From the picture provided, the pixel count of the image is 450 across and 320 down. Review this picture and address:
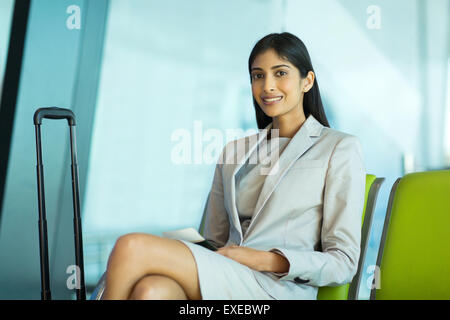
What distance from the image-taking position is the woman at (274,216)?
1272mm

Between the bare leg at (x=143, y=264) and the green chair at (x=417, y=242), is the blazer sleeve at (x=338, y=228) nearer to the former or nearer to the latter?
the green chair at (x=417, y=242)

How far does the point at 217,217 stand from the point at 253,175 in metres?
0.25

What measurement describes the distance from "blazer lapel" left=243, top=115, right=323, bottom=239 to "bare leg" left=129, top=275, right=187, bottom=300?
47 cm

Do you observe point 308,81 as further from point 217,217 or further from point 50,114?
point 50,114

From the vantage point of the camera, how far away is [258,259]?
1438mm

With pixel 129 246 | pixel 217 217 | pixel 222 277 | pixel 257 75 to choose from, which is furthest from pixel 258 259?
pixel 257 75

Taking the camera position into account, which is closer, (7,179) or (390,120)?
(7,179)

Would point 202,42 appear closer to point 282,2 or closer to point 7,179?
point 282,2

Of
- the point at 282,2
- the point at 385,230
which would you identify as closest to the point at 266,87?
the point at 385,230

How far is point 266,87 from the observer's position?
1822 mm

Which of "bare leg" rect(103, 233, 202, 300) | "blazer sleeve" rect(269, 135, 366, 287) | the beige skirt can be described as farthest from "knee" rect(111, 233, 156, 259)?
"blazer sleeve" rect(269, 135, 366, 287)

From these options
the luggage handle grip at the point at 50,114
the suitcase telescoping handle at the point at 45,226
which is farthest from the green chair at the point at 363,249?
the luggage handle grip at the point at 50,114

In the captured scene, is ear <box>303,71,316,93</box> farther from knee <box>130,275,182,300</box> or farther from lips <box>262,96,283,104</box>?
knee <box>130,275,182,300</box>
